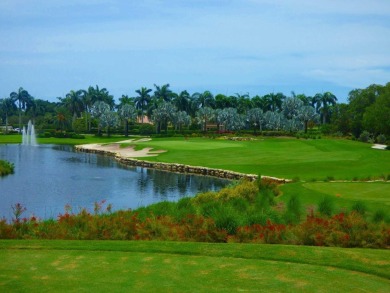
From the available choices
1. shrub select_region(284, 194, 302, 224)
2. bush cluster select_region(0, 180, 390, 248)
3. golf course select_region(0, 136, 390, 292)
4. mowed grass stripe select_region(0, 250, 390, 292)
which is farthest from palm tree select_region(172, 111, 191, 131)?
mowed grass stripe select_region(0, 250, 390, 292)

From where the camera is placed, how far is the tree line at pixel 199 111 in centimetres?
9781

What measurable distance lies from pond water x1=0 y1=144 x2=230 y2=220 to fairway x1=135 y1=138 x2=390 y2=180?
5.38 m

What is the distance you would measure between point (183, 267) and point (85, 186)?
3046cm

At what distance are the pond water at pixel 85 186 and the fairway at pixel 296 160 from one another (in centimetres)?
538

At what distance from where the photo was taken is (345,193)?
82.9 ft

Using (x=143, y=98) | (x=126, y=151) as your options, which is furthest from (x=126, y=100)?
(x=126, y=151)

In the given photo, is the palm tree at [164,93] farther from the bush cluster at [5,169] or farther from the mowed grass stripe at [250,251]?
the mowed grass stripe at [250,251]

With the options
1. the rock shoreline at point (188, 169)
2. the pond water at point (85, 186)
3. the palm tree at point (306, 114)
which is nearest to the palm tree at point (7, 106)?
the palm tree at point (306, 114)

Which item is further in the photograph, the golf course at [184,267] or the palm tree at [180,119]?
the palm tree at [180,119]

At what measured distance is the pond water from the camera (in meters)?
30.5

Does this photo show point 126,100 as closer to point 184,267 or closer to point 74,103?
point 74,103

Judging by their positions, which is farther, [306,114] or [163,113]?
[163,113]

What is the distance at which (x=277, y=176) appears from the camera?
1722 inches

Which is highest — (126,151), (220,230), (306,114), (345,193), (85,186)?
(306,114)
